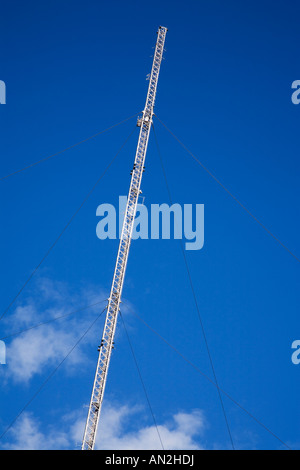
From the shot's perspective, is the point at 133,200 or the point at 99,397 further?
the point at 133,200

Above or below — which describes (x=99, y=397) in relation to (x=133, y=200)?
below

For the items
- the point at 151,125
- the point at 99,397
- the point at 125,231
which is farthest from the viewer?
the point at 151,125

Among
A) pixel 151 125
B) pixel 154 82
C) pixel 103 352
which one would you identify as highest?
pixel 154 82
